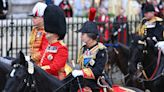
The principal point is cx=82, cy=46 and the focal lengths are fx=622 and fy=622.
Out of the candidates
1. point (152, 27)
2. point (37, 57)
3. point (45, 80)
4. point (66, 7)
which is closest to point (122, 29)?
point (66, 7)

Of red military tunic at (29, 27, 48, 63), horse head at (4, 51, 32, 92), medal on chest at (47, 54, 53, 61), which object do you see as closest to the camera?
horse head at (4, 51, 32, 92)

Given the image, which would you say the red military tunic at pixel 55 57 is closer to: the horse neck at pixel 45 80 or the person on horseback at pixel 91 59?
the person on horseback at pixel 91 59

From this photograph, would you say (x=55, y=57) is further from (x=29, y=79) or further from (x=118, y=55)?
(x=118, y=55)

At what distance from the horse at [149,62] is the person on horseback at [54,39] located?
12.9 feet

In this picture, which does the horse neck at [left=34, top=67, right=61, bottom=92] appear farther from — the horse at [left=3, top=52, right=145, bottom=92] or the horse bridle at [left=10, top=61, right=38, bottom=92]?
the horse bridle at [left=10, top=61, right=38, bottom=92]

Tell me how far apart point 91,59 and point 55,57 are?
1.67ft

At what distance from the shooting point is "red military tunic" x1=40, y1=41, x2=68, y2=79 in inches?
310

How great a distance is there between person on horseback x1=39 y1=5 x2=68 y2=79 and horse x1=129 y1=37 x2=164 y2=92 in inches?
155

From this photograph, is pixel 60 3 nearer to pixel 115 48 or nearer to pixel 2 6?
pixel 2 6

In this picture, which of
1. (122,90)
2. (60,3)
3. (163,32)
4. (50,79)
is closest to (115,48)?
(163,32)

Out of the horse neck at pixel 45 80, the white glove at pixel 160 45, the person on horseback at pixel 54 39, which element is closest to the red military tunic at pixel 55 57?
the person on horseback at pixel 54 39

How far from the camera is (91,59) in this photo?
810 cm

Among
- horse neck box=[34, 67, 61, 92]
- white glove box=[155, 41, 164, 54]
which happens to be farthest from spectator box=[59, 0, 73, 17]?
horse neck box=[34, 67, 61, 92]

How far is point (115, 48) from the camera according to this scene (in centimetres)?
1421
